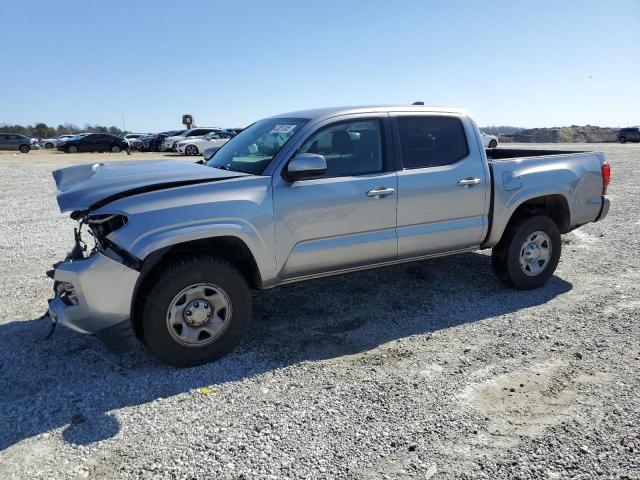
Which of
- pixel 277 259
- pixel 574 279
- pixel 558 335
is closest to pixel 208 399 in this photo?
pixel 277 259

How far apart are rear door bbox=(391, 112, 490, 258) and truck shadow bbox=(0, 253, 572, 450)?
0.64 m

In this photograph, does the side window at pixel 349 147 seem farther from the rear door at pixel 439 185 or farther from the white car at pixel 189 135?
the white car at pixel 189 135

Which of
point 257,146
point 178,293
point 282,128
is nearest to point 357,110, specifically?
point 282,128

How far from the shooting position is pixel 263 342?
14.0ft

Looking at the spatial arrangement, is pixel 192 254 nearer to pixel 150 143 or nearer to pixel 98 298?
pixel 98 298

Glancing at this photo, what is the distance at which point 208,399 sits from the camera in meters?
3.42

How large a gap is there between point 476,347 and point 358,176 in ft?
5.57

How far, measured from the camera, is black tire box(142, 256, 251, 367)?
11.9 ft

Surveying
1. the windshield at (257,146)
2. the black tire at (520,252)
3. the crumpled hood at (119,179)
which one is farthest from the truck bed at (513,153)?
the crumpled hood at (119,179)

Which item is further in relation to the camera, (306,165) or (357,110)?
(357,110)

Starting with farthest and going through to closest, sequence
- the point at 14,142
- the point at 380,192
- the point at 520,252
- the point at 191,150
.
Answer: the point at 14,142
the point at 191,150
the point at 520,252
the point at 380,192

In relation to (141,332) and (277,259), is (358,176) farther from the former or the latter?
(141,332)

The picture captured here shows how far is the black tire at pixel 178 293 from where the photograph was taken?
11.9 ft

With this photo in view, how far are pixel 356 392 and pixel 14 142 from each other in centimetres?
3940
